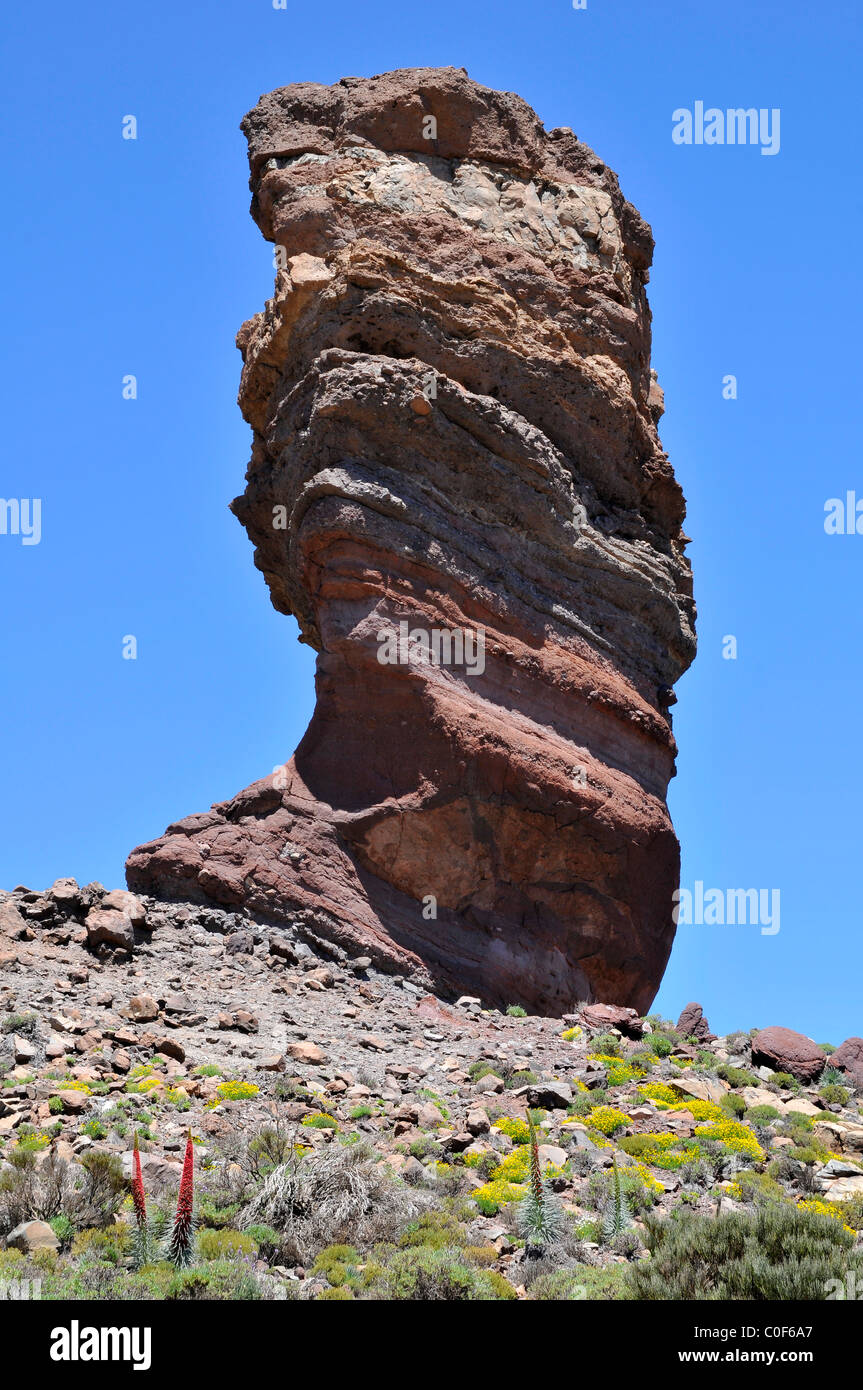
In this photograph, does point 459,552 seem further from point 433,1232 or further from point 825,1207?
point 433,1232

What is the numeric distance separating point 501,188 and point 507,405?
439 cm

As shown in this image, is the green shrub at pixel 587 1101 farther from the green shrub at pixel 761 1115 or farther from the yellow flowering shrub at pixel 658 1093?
the green shrub at pixel 761 1115

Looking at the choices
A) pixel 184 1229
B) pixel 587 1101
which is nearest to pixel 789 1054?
pixel 587 1101

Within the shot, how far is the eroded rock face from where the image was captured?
19.9 metres

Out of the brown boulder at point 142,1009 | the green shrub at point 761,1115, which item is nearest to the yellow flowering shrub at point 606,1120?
the green shrub at point 761,1115

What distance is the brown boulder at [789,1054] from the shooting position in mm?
17734

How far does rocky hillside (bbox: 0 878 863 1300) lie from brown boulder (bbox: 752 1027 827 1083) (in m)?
0.03

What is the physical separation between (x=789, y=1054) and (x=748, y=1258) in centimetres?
812

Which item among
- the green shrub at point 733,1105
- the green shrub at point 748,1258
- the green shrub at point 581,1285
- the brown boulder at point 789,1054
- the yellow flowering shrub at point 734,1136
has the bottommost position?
the green shrub at point 581,1285

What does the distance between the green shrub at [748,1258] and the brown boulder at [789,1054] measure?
6.58 meters

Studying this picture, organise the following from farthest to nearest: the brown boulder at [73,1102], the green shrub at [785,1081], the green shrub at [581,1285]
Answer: the green shrub at [785,1081]
the brown boulder at [73,1102]
the green shrub at [581,1285]

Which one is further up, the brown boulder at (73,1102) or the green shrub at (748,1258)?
the brown boulder at (73,1102)

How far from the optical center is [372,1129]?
1415 cm
